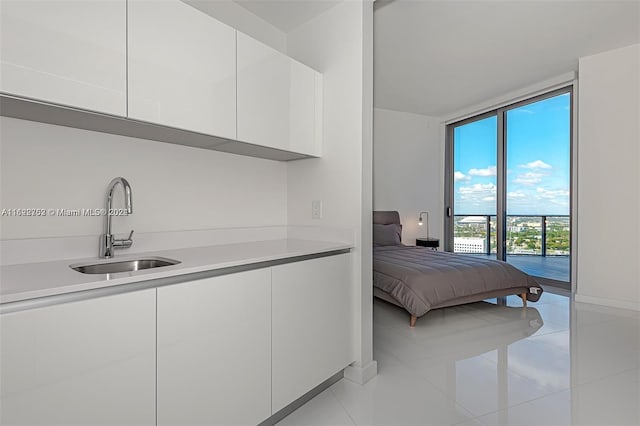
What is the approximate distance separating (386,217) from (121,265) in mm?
4455

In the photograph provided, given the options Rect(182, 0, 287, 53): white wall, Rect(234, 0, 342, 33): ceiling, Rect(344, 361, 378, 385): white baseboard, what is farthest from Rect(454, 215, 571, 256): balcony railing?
Rect(182, 0, 287, 53): white wall

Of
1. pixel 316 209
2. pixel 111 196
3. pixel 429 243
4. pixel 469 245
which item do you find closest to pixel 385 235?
pixel 429 243

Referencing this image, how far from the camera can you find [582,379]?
6.79ft

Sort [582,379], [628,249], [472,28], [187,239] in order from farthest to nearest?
[628,249] → [472,28] → [582,379] → [187,239]

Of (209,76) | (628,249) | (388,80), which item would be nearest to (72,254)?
(209,76)

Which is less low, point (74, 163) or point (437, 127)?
point (437, 127)

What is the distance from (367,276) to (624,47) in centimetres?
402

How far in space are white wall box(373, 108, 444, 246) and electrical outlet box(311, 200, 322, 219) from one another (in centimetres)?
343

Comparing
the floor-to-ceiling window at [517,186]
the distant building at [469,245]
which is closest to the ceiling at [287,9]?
the floor-to-ceiling window at [517,186]

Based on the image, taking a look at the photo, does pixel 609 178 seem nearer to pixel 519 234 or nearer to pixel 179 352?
pixel 519 234

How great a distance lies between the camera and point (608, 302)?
3666mm

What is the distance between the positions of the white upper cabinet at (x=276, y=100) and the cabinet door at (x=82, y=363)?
1.06 meters

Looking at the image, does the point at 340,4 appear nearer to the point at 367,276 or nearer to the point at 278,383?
the point at 367,276

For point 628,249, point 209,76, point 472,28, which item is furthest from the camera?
point 628,249
